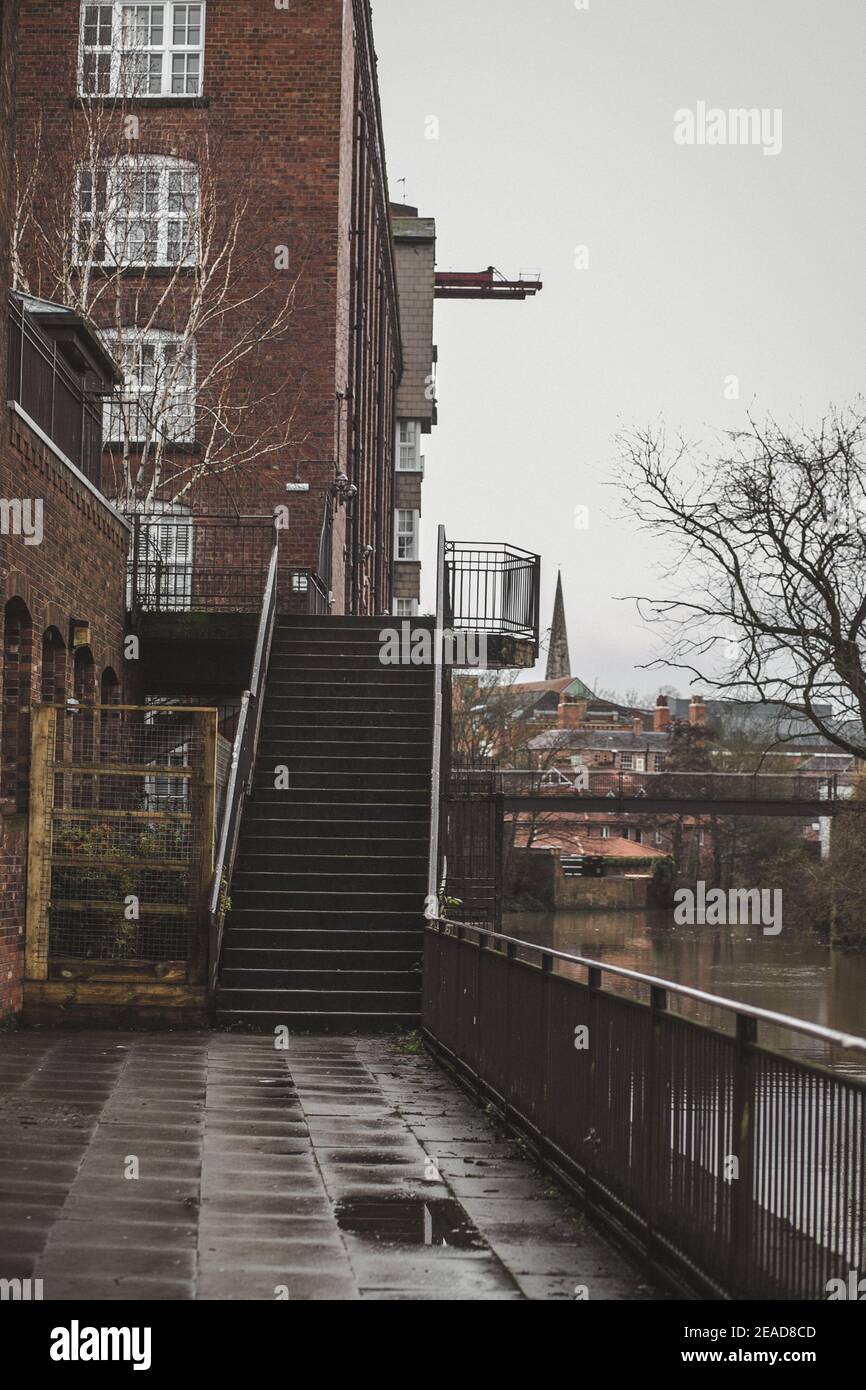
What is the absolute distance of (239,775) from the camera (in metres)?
16.6

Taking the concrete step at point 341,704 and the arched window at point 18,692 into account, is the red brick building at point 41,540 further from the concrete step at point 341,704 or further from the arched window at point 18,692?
the concrete step at point 341,704

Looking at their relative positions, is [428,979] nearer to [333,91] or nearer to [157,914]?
[157,914]

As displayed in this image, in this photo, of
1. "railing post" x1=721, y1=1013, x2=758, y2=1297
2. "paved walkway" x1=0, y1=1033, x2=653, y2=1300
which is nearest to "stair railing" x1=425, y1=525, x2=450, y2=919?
"paved walkway" x1=0, y1=1033, x2=653, y2=1300

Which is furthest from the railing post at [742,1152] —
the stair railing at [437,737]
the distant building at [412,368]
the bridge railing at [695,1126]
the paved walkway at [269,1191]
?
the distant building at [412,368]

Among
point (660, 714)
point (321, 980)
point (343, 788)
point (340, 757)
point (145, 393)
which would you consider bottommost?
point (321, 980)

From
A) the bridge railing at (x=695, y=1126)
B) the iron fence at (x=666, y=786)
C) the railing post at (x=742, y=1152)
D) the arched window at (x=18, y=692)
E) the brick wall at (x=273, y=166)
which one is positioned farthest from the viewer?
the iron fence at (x=666, y=786)

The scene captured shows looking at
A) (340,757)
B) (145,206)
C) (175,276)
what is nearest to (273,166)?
(145,206)

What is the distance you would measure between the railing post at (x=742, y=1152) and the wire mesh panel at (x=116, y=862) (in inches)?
364

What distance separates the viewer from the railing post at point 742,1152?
5.15m

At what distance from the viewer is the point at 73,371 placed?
59.8ft

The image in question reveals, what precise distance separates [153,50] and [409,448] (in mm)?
31415

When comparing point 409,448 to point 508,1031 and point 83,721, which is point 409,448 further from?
point 508,1031
